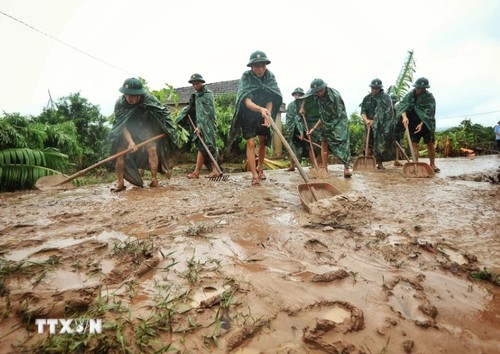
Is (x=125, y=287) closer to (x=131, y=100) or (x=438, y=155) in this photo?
(x=131, y=100)

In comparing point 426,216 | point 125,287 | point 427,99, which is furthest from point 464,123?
point 125,287

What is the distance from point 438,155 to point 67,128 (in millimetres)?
12598

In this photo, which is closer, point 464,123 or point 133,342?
point 133,342

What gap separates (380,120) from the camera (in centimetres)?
621

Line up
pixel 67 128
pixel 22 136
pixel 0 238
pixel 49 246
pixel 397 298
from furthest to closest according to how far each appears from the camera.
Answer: pixel 67 128, pixel 22 136, pixel 0 238, pixel 49 246, pixel 397 298

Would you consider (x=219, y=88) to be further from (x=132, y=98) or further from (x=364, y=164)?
(x=132, y=98)

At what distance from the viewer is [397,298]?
116 cm

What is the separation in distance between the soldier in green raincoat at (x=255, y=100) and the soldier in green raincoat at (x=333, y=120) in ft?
3.13

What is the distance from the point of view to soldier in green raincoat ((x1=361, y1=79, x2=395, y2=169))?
6121mm

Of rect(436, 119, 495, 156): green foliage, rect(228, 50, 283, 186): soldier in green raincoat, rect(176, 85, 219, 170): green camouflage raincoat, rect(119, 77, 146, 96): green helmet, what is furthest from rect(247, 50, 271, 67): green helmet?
rect(436, 119, 495, 156): green foliage

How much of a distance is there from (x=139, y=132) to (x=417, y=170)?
4.38m

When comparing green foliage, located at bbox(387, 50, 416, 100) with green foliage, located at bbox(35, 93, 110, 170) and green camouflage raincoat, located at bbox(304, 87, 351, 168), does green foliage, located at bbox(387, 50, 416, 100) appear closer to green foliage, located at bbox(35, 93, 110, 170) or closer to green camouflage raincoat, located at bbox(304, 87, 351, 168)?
green camouflage raincoat, located at bbox(304, 87, 351, 168)

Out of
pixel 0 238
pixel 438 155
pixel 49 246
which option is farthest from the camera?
pixel 438 155

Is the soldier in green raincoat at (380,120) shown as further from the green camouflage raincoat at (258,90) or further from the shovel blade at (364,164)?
the green camouflage raincoat at (258,90)
